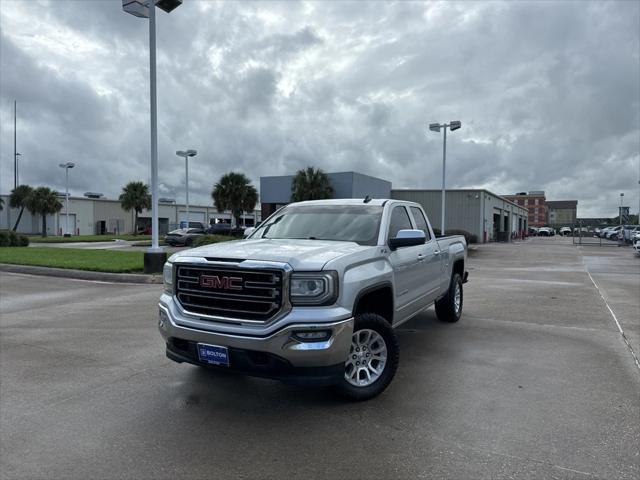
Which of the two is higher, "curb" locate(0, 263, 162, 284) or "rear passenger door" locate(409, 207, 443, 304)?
"rear passenger door" locate(409, 207, 443, 304)

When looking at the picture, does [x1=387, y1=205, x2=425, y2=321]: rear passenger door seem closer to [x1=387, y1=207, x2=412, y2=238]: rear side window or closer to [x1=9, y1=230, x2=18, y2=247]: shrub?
[x1=387, y1=207, x2=412, y2=238]: rear side window

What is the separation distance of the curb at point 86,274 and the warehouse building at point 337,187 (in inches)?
972

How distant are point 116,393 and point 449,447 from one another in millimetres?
3116

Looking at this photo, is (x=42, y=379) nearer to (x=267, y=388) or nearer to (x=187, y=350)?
(x=187, y=350)

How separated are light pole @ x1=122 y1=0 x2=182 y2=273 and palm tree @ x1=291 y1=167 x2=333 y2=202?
73.6ft

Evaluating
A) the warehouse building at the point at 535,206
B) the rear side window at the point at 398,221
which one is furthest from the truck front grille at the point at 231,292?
the warehouse building at the point at 535,206

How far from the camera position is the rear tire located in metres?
7.51

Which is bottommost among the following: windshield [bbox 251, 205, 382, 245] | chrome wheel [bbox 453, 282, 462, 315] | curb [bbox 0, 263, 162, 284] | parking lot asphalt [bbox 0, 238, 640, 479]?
parking lot asphalt [bbox 0, 238, 640, 479]

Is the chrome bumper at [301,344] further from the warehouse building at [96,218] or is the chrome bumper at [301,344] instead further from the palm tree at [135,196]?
the palm tree at [135,196]

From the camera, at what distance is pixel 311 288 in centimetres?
380

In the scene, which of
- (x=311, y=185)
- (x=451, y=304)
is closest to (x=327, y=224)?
(x=451, y=304)

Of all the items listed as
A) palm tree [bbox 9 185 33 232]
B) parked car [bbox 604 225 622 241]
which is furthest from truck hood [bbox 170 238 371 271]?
palm tree [bbox 9 185 33 232]

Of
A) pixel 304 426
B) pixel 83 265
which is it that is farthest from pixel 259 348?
pixel 83 265

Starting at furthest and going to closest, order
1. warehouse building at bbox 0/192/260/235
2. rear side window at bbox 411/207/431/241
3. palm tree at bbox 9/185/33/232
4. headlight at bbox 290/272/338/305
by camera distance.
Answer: warehouse building at bbox 0/192/260/235 → palm tree at bbox 9/185/33/232 → rear side window at bbox 411/207/431/241 → headlight at bbox 290/272/338/305
